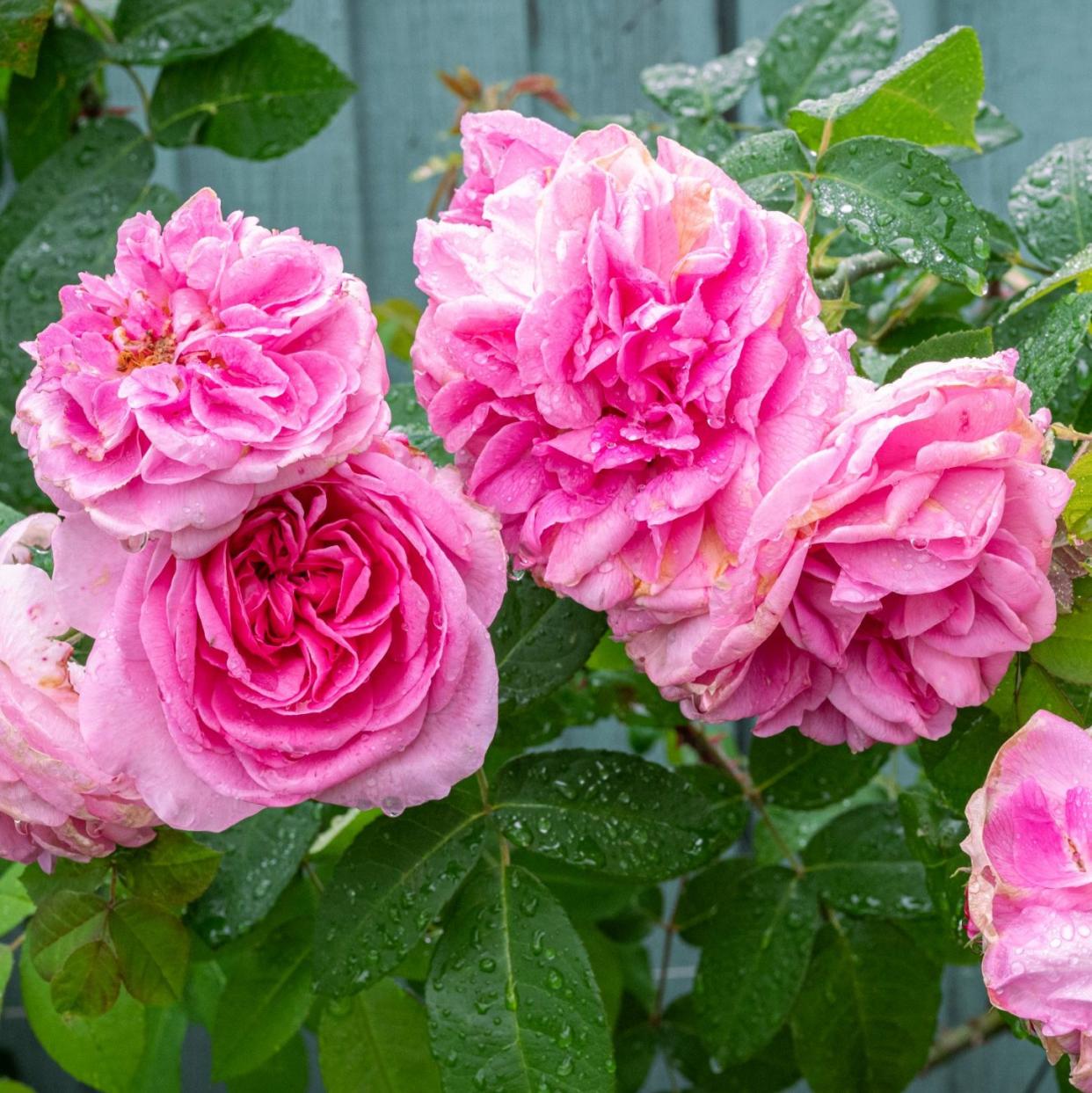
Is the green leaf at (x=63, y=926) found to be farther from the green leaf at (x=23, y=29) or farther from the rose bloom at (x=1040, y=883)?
the green leaf at (x=23, y=29)

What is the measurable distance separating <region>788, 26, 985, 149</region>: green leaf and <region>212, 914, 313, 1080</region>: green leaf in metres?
0.54

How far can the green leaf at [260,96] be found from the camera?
2.85 feet

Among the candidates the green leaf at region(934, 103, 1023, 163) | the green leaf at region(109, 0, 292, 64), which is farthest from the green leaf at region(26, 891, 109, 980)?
the green leaf at region(934, 103, 1023, 163)

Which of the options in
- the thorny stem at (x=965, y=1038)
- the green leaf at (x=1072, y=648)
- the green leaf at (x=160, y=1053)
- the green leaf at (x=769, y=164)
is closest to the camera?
the green leaf at (x=1072, y=648)

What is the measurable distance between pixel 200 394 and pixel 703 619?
187 millimetres

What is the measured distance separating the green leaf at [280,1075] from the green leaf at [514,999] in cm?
32

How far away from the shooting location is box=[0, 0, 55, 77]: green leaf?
781 millimetres

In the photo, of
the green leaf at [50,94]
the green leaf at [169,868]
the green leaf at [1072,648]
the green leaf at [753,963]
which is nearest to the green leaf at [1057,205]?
the green leaf at [1072,648]

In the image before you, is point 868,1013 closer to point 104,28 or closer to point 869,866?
point 869,866

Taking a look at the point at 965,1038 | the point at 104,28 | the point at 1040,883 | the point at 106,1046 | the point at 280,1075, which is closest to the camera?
the point at 1040,883

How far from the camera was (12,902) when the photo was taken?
76 cm

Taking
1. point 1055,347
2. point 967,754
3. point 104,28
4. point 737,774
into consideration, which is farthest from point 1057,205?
point 104,28

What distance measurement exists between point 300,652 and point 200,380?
0.34ft

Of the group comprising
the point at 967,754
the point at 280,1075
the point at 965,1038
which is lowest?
the point at 965,1038
